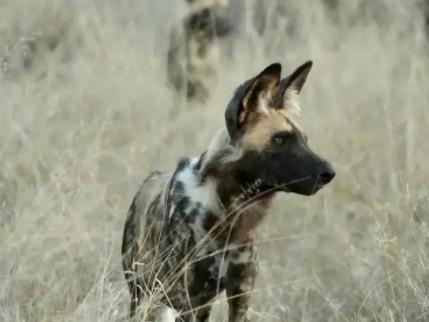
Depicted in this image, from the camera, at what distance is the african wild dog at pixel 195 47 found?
622cm

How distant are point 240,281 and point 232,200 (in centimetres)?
22

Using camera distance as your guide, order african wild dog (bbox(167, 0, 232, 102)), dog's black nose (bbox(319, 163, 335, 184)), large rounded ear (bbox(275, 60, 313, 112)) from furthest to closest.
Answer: african wild dog (bbox(167, 0, 232, 102))
large rounded ear (bbox(275, 60, 313, 112))
dog's black nose (bbox(319, 163, 335, 184))

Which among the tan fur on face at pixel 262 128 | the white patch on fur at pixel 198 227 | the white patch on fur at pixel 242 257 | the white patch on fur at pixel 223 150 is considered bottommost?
the white patch on fur at pixel 242 257

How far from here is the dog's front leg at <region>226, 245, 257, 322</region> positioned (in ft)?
11.5

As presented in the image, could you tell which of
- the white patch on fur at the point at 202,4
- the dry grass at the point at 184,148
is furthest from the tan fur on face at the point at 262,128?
the white patch on fur at the point at 202,4

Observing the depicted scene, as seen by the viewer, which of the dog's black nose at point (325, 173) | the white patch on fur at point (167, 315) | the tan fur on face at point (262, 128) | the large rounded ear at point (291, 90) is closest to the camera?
the dog's black nose at point (325, 173)

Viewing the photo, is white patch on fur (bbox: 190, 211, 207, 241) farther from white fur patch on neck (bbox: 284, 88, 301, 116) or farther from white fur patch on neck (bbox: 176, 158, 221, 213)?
white fur patch on neck (bbox: 284, 88, 301, 116)

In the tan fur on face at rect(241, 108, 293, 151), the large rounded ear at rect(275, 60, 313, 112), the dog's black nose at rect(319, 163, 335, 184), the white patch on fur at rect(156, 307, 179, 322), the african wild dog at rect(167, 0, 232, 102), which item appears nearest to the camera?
the dog's black nose at rect(319, 163, 335, 184)

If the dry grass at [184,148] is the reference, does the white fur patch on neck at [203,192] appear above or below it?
above

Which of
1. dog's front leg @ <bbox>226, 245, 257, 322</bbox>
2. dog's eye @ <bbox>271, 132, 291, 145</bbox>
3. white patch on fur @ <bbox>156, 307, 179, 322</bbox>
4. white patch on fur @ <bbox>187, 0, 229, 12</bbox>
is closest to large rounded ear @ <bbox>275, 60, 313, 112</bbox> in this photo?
dog's eye @ <bbox>271, 132, 291, 145</bbox>

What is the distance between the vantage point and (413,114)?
5.33m

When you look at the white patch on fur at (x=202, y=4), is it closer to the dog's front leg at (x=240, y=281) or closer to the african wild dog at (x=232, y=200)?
the african wild dog at (x=232, y=200)

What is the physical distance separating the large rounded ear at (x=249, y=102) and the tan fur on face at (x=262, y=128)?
1cm

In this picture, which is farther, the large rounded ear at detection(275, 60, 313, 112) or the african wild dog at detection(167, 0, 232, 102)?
the african wild dog at detection(167, 0, 232, 102)
